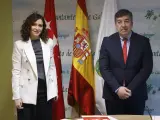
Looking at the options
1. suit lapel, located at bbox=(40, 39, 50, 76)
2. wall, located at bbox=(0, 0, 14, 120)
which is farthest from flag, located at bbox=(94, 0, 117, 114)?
wall, located at bbox=(0, 0, 14, 120)

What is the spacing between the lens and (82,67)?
124 inches

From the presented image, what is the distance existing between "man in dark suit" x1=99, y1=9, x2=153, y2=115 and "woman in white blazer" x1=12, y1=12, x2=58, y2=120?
0.56 metres

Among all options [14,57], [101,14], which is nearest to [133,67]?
[101,14]

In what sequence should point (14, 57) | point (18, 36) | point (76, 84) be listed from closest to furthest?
1. point (14, 57)
2. point (76, 84)
3. point (18, 36)

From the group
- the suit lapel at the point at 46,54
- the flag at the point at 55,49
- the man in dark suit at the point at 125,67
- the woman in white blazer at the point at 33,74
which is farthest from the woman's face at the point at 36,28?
the man in dark suit at the point at 125,67

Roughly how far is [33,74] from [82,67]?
75 cm

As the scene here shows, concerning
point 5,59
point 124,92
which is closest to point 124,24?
point 124,92

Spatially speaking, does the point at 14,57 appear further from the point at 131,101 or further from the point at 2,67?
the point at 131,101

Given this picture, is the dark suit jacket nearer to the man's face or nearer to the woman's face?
the man's face

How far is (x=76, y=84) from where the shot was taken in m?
3.13

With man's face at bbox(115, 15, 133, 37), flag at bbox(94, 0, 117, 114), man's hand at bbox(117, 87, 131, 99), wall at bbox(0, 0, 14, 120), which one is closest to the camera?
man's hand at bbox(117, 87, 131, 99)

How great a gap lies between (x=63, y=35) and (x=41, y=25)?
70 cm

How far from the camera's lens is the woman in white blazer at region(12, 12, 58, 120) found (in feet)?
8.39

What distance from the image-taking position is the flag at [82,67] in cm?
313
